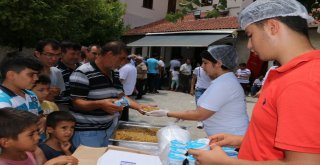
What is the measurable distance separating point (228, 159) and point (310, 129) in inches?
16.5

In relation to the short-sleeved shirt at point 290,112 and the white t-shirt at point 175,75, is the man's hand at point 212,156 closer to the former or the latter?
the short-sleeved shirt at point 290,112

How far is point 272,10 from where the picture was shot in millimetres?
1466

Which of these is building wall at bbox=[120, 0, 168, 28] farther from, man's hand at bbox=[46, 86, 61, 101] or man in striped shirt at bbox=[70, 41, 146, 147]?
man in striped shirt at bbox=[70, 41, 146, 147]

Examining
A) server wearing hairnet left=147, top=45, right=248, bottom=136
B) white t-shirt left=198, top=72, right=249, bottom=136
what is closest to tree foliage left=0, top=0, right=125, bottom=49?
server wearing hairnet left=147, top=45, right=248, bottom=136

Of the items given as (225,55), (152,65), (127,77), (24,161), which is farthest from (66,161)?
(152,65)

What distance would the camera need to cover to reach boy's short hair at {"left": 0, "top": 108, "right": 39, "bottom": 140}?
2150 millimetres

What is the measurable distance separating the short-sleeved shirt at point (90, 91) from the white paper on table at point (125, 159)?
120 centimetres

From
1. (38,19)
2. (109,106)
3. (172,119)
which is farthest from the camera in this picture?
(38,19)

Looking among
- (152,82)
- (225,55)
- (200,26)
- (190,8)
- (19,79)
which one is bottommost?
(152,82)

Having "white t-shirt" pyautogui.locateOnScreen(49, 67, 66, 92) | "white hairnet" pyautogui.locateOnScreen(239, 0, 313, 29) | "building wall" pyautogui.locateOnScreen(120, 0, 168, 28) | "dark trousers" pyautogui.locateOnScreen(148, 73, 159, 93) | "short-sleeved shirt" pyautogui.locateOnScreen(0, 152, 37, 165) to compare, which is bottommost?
"dark trousers" pyautogui.locateOnScreen(148, 73, 159, 93)

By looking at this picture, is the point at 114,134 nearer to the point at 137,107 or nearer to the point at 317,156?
the point at 137,107

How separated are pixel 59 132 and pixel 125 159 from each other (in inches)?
46.6

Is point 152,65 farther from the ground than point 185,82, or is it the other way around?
point 152,65

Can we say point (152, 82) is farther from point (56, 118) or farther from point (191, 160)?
point (191, 160)
